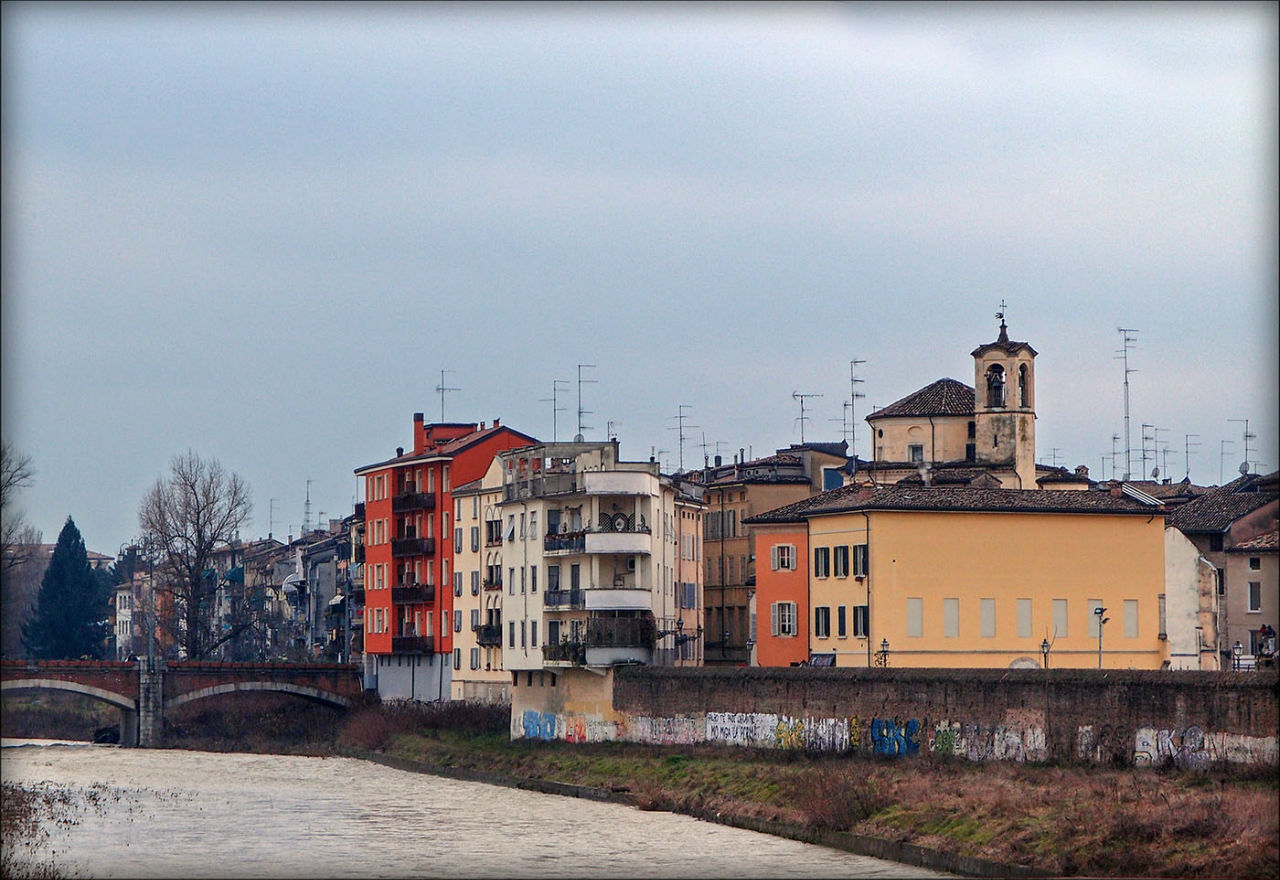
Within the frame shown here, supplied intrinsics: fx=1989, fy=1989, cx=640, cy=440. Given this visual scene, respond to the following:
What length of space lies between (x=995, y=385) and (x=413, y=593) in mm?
33767

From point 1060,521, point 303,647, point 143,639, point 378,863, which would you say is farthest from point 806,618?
point 143,639

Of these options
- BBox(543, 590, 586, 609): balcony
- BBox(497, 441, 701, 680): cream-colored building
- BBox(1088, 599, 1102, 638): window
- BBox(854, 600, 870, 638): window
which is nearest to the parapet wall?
BBox(497, 441, 701, 680): cream-colored building

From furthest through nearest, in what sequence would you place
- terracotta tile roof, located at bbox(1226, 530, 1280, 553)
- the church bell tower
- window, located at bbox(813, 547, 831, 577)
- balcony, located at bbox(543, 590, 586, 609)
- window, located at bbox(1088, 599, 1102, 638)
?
the church bell tower, balcony, located at bbox(543, 590, 586, 609), terracotta tile roof, located at bbox(1226, 530, 1280, 553), window, located at bbox(813, 547, 831, 577), window, located at bbox(1088, 599, 1102, 638)

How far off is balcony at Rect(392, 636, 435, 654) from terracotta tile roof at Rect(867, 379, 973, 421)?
25.5 meters

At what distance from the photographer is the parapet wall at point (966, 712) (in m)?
46.7

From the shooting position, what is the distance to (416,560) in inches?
4264

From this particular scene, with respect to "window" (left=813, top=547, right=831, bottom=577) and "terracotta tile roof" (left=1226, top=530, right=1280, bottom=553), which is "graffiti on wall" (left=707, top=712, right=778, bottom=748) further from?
"terracotta tile roof" (left=1226, top=530, right=1280, bottom=553)

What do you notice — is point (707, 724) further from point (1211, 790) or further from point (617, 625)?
point (1211, 790)

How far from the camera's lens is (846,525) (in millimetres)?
73688

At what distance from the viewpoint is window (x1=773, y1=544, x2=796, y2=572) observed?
259 ft

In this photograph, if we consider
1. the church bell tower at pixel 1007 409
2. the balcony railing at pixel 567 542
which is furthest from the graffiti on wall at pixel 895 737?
the church bell tower at pixel 1007 409

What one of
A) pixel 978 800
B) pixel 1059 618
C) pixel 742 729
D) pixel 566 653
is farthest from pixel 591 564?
pixel 978 800

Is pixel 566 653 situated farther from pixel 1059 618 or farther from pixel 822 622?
pixel 1059 618

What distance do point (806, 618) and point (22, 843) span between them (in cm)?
3697
